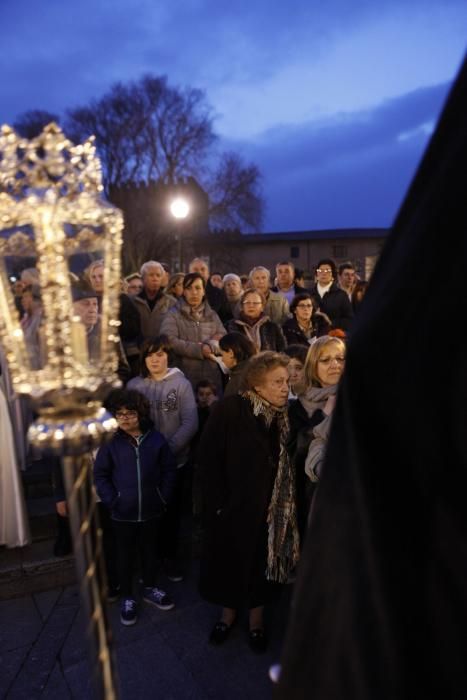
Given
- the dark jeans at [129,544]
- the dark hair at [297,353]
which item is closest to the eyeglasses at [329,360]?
the dark hair at [297,353]

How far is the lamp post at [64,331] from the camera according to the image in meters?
0.92

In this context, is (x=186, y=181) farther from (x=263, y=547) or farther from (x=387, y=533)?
(x=387, y=533)

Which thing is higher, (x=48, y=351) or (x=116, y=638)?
(x=48, y=351)

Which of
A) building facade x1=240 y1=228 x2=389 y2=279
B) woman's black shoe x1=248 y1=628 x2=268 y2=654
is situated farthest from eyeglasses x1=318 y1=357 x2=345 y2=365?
building facade x1=240 y1=228 x2=389 y2=279

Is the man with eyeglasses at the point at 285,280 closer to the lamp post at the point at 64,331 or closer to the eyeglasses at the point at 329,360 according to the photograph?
the eyeglasses at the point at 329,360

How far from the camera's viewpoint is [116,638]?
3.46 meters

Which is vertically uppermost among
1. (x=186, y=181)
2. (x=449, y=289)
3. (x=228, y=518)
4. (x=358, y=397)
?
(x=186, y=181)

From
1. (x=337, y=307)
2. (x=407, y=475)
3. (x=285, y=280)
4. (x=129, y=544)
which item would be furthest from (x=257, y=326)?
(x=407, y=475)

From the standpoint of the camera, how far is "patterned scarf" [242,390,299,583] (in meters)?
3.30

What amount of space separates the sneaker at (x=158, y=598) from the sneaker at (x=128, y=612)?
7.4 inches

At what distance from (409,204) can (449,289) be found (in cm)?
14

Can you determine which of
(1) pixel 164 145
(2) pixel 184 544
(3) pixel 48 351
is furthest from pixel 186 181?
(3) pixel 48 351

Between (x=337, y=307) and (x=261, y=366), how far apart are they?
350 centimetres

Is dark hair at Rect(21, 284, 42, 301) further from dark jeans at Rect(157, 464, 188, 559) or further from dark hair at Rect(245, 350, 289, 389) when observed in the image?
dark jeans at Rect(157, 464, 188, 559)
